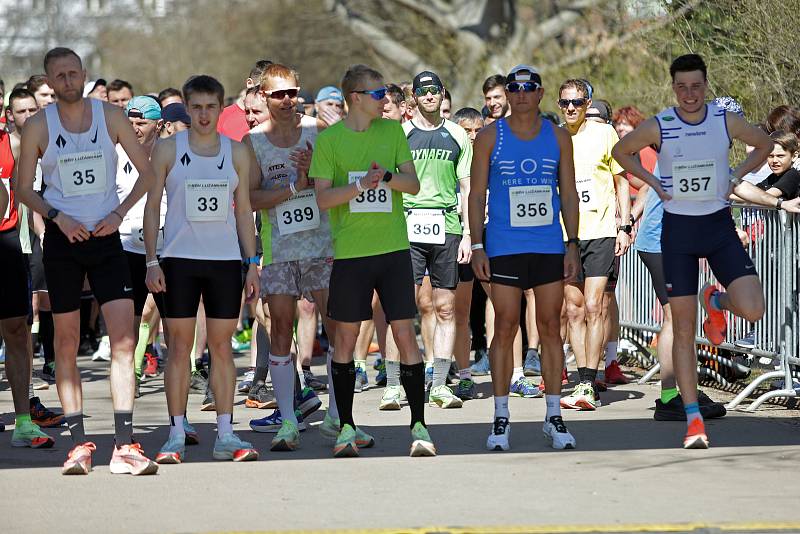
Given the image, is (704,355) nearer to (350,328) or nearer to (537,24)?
(350,328)

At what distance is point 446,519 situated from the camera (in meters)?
6.48

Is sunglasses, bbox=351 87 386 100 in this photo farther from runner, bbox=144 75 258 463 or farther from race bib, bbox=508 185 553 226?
race bib, bbox=508 185 553 226

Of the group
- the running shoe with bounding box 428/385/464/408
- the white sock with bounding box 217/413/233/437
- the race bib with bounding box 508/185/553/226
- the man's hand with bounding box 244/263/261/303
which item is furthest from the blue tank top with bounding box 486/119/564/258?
the running shoe with bounding box 428/385/464/408

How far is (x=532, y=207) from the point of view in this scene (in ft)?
27.9

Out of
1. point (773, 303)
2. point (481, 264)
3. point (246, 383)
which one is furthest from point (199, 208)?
point (773, 303)

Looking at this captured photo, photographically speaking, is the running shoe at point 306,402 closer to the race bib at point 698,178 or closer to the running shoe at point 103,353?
the race bib at point 698,178

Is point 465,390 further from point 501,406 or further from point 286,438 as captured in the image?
point 286,438

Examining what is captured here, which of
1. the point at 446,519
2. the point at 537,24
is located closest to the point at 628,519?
the point at 446,519

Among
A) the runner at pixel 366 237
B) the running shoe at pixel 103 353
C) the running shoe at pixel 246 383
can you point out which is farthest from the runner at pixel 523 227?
the running shoe at pixel 103 353

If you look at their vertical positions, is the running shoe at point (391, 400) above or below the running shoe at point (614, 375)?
above

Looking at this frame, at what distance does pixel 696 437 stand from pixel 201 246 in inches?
121

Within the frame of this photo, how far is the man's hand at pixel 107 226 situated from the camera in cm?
789

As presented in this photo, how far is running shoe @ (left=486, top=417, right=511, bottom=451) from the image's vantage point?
27.6 feet

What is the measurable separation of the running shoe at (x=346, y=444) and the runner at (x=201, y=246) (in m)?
0.48
